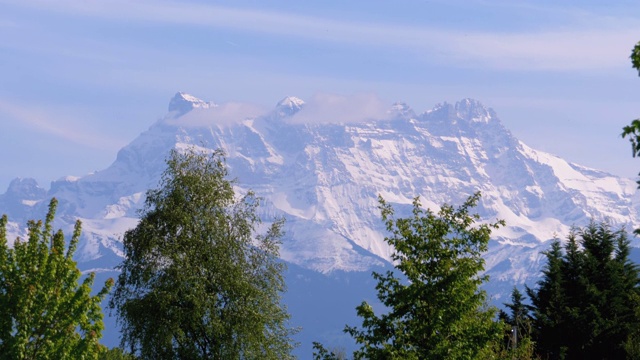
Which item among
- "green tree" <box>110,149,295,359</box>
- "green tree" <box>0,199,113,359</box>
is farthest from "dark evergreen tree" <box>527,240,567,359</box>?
"green tree" <box>0,199,113,359</box>

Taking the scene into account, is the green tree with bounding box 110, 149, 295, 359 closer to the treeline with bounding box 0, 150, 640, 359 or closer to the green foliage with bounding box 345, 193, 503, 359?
the treeline with bounding box 0, 150, 640, 359

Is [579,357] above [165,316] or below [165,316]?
above

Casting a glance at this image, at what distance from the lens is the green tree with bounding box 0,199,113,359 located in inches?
1248

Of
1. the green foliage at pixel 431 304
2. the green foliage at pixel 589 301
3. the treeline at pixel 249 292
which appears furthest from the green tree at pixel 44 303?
the green foliage at pixel 589 301

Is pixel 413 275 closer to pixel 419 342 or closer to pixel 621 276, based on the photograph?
pixel 419 342

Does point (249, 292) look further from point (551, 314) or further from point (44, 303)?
point (551, 314)

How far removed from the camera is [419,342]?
37.8 meters

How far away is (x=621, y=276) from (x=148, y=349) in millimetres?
39450

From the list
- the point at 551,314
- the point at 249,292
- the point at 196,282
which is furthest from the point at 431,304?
the point at 551,314

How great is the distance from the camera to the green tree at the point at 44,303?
3169 centimetres

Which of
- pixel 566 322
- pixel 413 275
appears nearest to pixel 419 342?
pixel 413 275

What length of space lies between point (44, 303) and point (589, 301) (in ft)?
167

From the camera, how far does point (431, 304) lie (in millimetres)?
37906

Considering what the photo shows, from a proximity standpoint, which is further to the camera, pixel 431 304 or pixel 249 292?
pixel 249 292
